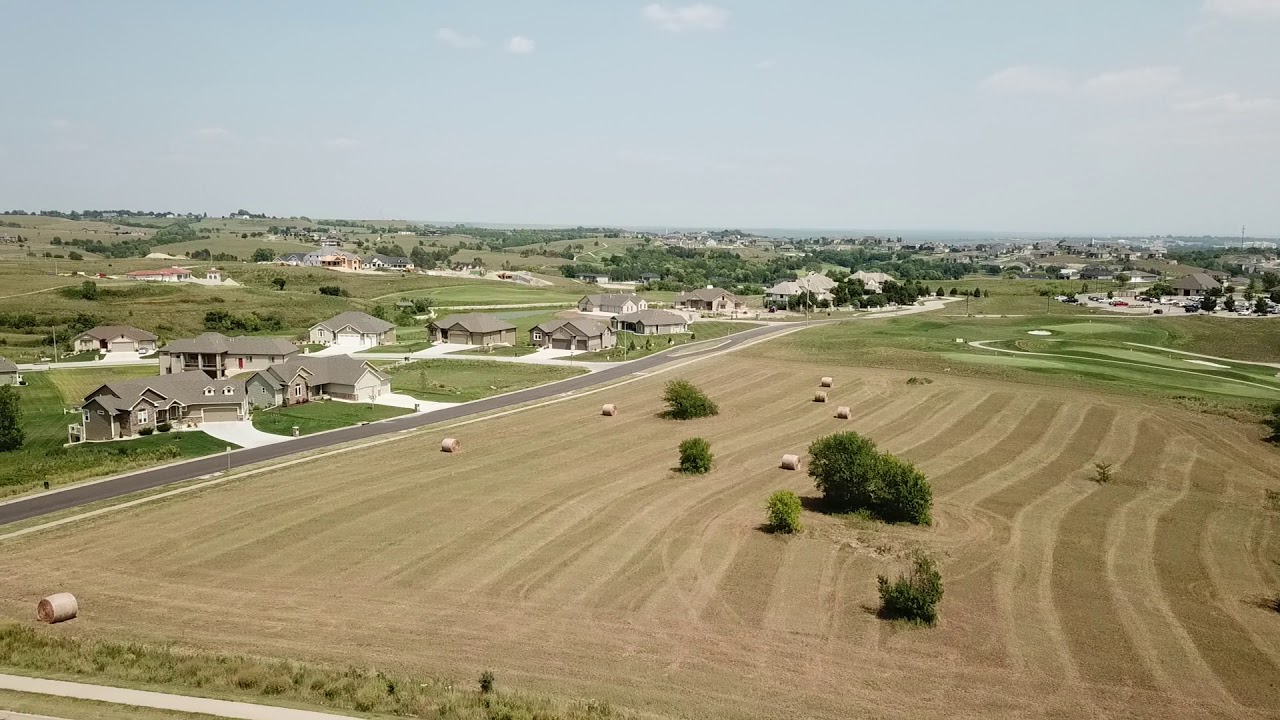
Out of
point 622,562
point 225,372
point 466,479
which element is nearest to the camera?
point 622,562

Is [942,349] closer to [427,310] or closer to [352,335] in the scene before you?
[352,335]

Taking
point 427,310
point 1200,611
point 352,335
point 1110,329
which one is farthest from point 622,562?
point 427,310

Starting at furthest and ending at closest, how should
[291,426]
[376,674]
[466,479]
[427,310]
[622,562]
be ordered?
[427,310] < [291,426] < [466,479] < [622,562] < [376,674]

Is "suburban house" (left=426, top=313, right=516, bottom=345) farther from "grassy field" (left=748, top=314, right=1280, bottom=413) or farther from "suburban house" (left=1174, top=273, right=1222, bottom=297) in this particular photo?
"suburban house" (left=1174, top=273, right=1222, bottom=297)

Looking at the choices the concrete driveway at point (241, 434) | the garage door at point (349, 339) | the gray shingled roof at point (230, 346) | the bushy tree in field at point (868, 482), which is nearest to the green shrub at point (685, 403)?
the bushy tree in field at point (868, 482)

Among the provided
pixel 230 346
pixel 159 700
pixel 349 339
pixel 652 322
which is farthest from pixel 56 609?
pixel 652 322

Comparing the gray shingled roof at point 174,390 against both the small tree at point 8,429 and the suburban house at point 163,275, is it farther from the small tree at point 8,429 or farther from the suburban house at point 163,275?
the suburban house at point 163,275
